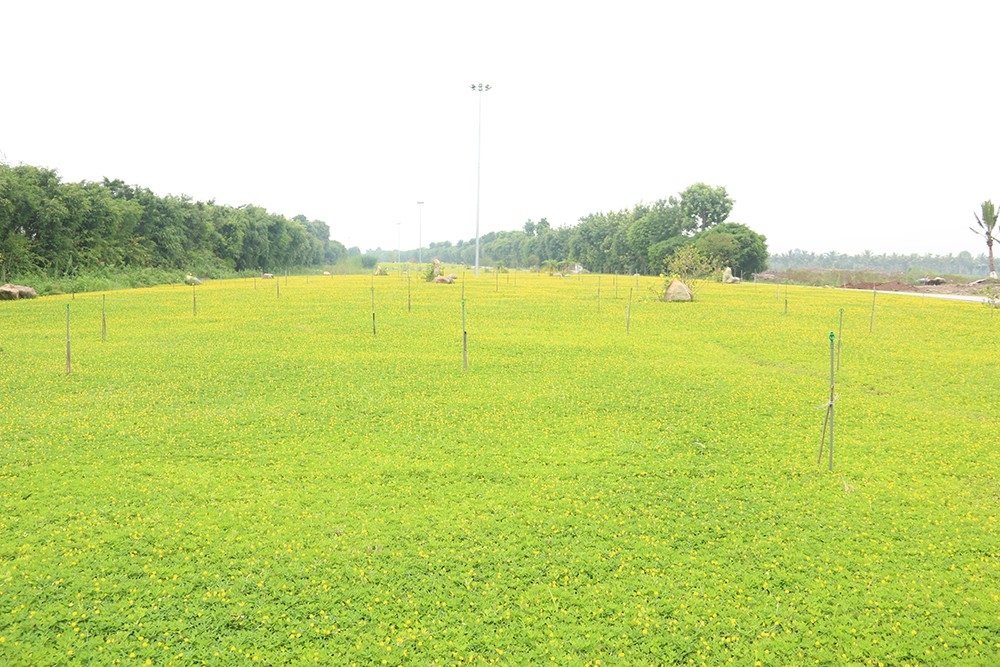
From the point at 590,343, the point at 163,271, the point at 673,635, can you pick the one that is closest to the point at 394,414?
the point at 673,635

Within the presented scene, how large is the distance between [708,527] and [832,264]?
498ft

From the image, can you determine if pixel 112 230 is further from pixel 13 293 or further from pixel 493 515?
pixel 493 515

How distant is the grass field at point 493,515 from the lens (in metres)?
5.24

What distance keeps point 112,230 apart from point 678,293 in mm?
47418

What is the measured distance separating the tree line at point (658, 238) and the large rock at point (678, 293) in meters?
25.4

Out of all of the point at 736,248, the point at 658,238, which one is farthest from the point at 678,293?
the point at 658,238

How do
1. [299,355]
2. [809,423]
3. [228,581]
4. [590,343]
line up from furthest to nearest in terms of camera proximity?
[590,343] < [299,355] < [809,423] < [228,581]

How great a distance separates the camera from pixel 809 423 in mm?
11000

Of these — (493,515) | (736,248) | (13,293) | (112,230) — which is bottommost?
(493,515)

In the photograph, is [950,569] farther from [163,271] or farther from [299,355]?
[163,271]

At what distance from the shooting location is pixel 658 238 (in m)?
98.7

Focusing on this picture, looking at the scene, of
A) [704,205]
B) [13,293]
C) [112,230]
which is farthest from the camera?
[704,205]

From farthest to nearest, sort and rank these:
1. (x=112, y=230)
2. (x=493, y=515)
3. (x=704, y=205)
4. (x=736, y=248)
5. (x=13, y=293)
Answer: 1. (x=704, y=205)
2. (x=736, y=248)
3. (x=112, y=230)
4. (x=13, y=293)
5. (x=493, y=515)

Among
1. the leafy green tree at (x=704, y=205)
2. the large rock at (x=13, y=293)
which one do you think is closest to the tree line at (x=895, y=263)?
the leafy green tree at (x=704, y=205)
